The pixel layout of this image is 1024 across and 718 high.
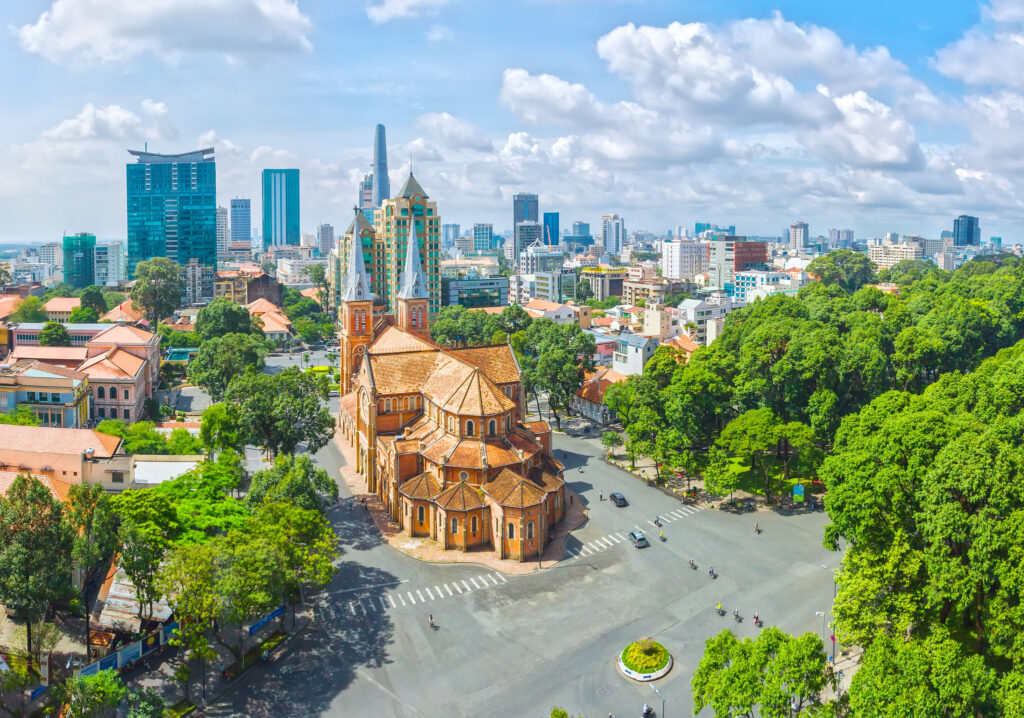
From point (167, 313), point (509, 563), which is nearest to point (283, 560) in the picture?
point (509, 563)

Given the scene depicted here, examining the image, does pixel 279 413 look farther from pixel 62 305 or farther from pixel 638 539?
pixel 62 305

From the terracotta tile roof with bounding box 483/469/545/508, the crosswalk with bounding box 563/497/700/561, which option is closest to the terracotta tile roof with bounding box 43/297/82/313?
the terracotta tile roof with bounding box 483/469/545/508

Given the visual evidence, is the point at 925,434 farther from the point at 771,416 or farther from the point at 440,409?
the point at 440,409

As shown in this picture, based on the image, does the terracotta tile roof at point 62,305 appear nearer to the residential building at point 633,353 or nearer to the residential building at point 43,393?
the residential building at point 43,393

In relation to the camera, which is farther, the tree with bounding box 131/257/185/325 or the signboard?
the tree with bounding box 131/257/185/325

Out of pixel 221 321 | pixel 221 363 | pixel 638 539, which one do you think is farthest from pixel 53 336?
pixel 638 539

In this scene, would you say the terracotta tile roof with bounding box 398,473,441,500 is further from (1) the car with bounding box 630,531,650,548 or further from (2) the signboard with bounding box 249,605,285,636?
(1) the car with bounding box 630,531,650,548

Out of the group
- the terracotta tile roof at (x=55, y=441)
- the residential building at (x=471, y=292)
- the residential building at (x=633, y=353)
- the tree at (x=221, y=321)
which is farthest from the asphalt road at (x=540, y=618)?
the residential building at (x=471, y=292)
